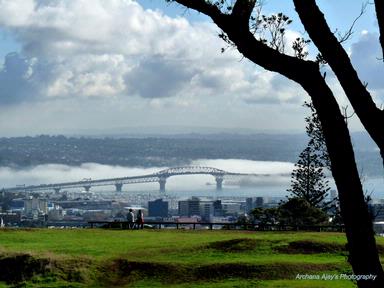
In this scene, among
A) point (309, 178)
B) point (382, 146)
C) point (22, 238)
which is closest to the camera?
point (382, 146)

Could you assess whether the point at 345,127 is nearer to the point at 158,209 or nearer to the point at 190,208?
the point at 190,208

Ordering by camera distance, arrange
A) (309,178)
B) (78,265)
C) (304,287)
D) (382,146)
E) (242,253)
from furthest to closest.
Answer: (309,178) < (242,253) < (78,265) < (304,287) < (382,146)

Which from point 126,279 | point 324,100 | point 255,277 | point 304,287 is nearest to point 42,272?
point 126,279

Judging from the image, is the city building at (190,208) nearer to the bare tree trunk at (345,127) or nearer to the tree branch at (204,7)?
the tree branch at (204,7)

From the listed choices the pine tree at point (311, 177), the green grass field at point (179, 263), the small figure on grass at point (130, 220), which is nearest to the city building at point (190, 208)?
the pine tree at point (311, 177)

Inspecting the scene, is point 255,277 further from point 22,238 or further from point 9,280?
point 22,238

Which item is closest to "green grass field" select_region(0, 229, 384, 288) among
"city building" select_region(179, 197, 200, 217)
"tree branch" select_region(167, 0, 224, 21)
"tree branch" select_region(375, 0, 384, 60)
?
"tree branch" select_region(167, 0, 224, 21)

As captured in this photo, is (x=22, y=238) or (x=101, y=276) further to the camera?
(x=22, y=238)
